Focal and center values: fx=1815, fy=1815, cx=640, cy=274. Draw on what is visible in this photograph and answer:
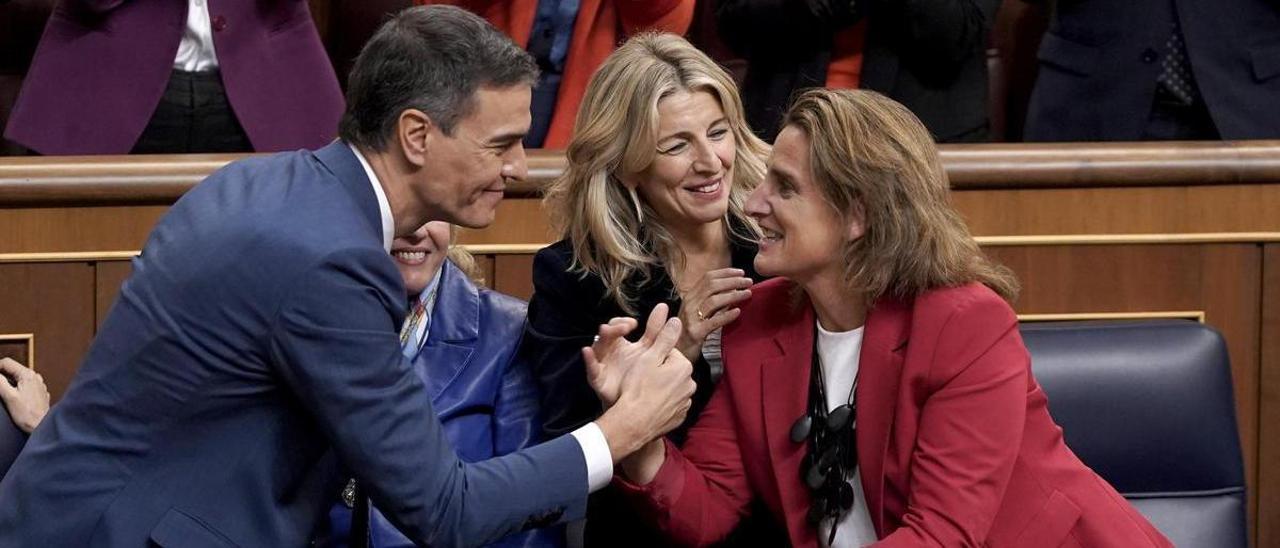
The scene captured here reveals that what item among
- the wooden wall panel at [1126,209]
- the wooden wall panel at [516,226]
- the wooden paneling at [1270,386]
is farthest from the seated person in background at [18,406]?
the wooden paneling at [1270,386]

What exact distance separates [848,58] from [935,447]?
4.29 feet

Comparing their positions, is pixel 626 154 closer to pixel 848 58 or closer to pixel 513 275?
pixel 513 275

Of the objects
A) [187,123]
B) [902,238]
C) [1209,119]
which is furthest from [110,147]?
[1209,119]

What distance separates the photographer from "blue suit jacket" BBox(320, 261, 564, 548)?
2289mm

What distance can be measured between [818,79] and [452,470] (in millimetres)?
1479

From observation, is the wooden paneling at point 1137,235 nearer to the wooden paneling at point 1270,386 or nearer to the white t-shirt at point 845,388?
the wooden paneling at point 1270,386

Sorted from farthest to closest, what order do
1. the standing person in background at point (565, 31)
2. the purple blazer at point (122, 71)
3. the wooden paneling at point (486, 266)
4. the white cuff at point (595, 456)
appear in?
1. the standing person in background at point (565, 31)
2. the purple blazer at point (122, 71)
3. the wooden paneling at point (486, 266)
4. the white cuff at point (595, 456)

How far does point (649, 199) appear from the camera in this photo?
2604 mm

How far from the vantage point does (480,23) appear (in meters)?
1.98

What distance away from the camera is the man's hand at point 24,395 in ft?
7.75

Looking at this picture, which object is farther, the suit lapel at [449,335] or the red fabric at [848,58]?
the red fabric at [848,58]

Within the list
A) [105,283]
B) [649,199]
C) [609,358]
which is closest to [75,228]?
[105,283]

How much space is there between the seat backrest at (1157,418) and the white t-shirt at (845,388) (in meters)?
0.28

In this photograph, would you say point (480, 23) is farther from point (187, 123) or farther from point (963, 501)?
point (187, 123)
